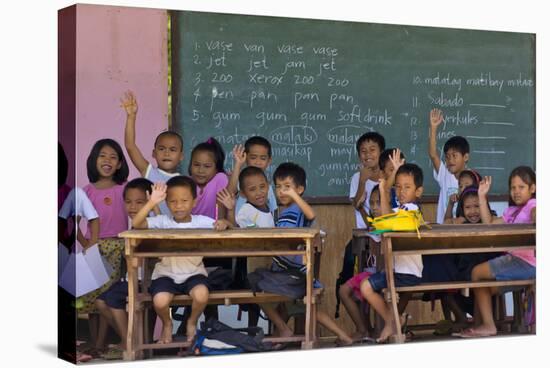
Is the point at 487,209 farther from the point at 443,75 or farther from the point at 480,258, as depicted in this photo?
the point at 443,75

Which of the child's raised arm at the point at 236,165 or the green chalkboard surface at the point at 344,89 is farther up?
the green chalkboard surface at the point at 344,89

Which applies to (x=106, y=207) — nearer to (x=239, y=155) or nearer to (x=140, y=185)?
(x=140, y=185)

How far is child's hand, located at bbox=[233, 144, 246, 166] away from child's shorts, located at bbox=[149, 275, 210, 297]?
3.12 feet

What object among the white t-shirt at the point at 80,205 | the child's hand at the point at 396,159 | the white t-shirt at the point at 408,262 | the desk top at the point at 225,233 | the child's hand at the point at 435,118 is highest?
the child's hand at the point at 435,118

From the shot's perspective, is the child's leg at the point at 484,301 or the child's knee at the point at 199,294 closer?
the child's knee at the point at 199,294

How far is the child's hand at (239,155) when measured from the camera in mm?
10492

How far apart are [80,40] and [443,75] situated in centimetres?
312

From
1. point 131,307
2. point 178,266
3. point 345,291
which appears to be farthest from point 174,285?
point 345,291

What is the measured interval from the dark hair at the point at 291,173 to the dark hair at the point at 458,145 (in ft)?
4.25

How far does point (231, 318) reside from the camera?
34.9ft

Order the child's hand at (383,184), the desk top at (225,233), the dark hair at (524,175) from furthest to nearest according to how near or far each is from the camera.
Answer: the dark hair at (524,175)
the child's hand at (383,184)
the desk top at (225,233)

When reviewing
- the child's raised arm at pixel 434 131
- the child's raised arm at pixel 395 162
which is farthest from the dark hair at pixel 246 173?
the child's raised arm at pixel 434 131

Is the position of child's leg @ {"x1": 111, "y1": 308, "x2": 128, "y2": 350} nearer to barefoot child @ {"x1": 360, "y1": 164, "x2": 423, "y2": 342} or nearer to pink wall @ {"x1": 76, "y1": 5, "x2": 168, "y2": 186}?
pink wall @ {"x1": 76, "y1": 5, "x2": 168, "y2": 186}

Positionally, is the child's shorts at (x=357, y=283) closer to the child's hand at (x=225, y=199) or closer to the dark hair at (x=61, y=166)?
the child's hand at (x=225, y=199)
